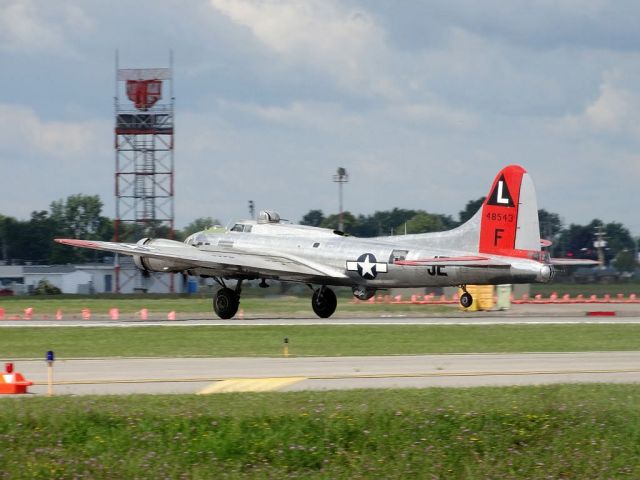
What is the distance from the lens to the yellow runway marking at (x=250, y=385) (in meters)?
22.1

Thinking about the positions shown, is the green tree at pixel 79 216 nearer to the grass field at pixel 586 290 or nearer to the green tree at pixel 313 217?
the green tree at pixel 313 217

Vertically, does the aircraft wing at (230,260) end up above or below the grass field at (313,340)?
above

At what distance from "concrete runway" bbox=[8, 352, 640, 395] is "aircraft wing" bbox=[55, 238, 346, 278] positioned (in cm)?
1823

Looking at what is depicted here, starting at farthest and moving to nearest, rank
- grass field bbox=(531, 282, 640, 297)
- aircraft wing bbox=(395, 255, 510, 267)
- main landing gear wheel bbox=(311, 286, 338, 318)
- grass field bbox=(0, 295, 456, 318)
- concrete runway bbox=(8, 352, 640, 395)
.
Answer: grass field bbox=(531, 282, 640, 297) → grass field bbox=(0, 295, 456, 318) → main landing gear wheel bbox=(311, 286, 338, 318) → aircraft wing bbox=(395, 255, 510, 267) → concrete runway bbox=(8, 352, 640, 395)

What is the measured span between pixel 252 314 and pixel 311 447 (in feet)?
123

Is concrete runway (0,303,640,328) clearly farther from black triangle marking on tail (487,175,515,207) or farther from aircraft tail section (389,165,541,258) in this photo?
→ black triangle marking on tail (487,175,515,207)

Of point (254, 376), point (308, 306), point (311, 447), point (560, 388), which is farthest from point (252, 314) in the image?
point (311, 447)

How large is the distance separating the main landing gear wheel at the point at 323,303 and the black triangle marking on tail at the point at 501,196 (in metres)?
8.83

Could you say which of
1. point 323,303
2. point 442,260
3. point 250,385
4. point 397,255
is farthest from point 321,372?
point 323,303

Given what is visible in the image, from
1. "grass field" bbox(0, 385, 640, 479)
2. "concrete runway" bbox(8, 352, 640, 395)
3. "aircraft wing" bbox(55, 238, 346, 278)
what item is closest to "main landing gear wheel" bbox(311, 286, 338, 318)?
"aircraft wing" bbox(55, 238, 346, 278)

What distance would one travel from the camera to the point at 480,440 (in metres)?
17.9

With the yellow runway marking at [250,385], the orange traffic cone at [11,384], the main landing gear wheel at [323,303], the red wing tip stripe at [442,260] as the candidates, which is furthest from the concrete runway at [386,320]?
the orange traffic cone at [11,384]

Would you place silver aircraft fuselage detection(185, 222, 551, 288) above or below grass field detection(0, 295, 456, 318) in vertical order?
above

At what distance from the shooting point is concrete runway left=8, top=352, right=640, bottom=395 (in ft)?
75.4
